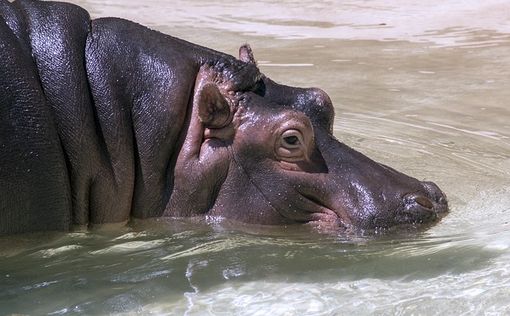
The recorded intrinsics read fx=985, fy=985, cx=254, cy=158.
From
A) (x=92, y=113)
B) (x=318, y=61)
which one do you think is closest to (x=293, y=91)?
(x=92, y=113)

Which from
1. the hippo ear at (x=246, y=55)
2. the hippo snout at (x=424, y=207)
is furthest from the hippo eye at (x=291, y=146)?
the hippo ear at (x=246, y=55)

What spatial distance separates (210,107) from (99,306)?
1.17 m

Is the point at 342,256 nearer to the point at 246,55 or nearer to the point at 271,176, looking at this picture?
the point at 271,176

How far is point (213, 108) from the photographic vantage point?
4.74 m

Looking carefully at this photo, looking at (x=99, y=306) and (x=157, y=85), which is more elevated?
(x=157, y=85)

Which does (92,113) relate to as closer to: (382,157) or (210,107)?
(210,107)

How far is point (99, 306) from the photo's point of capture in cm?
404

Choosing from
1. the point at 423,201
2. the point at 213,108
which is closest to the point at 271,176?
the point at 213,108

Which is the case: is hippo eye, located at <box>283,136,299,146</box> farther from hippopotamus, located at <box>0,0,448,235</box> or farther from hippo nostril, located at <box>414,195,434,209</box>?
hippo nostril, located at <box>414,195,434,209</box>

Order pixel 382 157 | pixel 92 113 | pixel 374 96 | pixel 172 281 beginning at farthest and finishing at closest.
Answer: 1. pixel 374 96
2. pixel 382 157
3. pixel 92 113
4. pixel 172 281

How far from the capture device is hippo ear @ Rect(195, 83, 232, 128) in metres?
4.69

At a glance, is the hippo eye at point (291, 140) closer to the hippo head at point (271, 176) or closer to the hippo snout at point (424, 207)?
the hippo head at point (271, 176)

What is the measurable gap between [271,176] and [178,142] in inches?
18.8

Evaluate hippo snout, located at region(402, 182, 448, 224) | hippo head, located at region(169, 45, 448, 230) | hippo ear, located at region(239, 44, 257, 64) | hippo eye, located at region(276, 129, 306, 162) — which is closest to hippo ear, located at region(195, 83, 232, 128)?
hippo head, located at region(169, 45, 448, 230)
